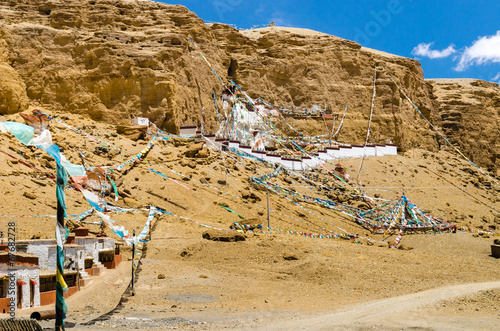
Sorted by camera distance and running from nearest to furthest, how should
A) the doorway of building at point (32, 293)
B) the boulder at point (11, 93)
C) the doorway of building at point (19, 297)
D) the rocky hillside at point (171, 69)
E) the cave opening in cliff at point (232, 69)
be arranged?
the doorway of building at point (19, 297)
the doorway of building at point (32, 293)
the boulder at point (11, 93)
the rocky hillside at point (171, 69)
the cave opening in cliff at point (232, 69)

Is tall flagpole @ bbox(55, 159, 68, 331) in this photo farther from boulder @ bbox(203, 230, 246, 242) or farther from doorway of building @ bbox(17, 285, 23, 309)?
boulder @ bbox(203, 230, 246, 242)

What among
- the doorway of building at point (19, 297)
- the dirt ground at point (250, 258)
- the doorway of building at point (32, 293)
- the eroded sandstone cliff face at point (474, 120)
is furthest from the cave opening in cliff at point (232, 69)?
the doorway of building at point (19, 297)

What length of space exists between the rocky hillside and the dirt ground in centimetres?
286

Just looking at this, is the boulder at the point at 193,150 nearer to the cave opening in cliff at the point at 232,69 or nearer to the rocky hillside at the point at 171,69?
the rocky hillside at the point at 171,69

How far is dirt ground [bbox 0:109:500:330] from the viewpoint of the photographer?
8.96m

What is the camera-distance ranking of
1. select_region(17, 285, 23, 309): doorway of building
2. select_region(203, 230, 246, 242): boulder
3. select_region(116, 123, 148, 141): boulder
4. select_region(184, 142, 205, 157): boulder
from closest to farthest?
select_region(17, 285, 23, 309): doorway of building → select_region(203, 230, 246, 242): boulder → select_region(184, 142, 205, 157): boulder → select_region(116, 123, 148, 141): boulder

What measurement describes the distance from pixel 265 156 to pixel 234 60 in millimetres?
11841

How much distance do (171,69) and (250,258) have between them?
18.1m

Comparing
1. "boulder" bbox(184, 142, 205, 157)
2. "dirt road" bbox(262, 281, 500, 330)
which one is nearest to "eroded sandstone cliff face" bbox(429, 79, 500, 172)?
"boulder" bbox(184, 142, 205, 157)

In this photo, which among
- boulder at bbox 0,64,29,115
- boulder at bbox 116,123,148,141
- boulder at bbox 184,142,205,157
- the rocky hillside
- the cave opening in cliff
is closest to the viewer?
boulder at bbox 184,142,205,157

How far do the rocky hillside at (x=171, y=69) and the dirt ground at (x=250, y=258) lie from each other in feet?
9.38

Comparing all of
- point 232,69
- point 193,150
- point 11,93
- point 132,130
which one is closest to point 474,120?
point 232,69

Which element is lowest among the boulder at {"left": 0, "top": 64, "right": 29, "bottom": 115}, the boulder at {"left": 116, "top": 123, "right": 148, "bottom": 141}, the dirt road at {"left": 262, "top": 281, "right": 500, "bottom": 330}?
the dirt road at {"left": 262, "top": 281, "right": 500, "bottom": 330}

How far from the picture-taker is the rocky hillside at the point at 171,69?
28.0 metres
